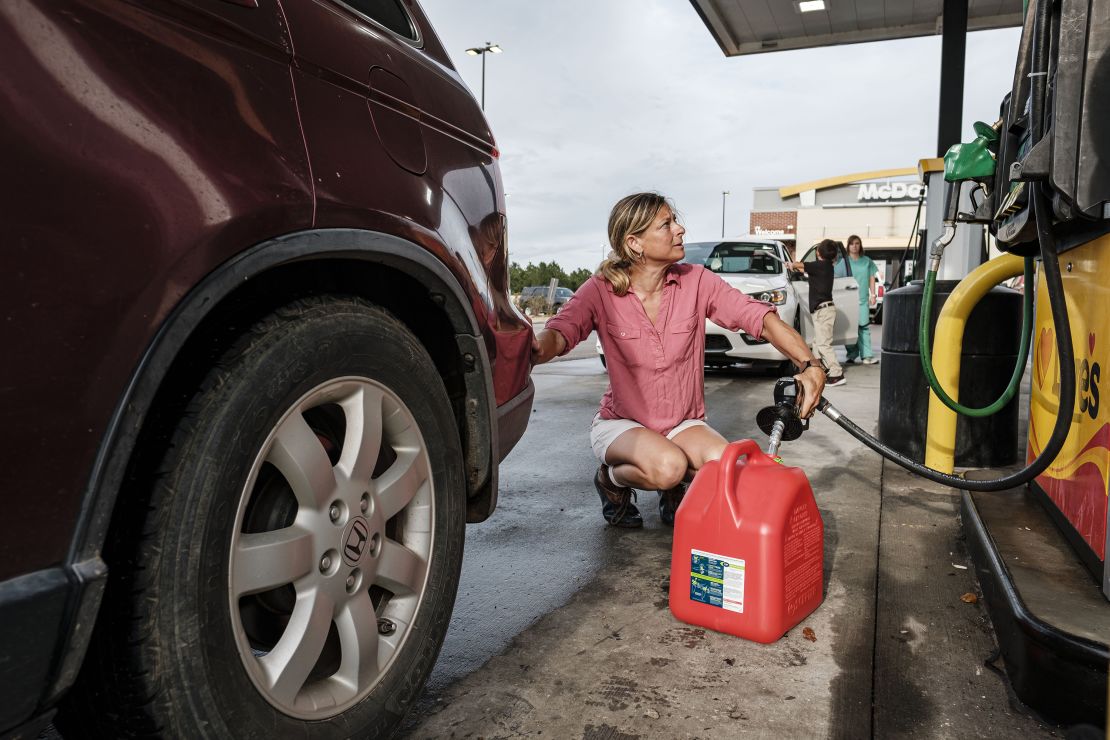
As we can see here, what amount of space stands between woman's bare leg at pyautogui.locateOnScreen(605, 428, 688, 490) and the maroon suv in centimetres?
115

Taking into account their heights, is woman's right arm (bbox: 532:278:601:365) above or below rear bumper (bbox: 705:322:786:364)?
above

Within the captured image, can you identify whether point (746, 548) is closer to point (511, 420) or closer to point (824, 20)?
point (511, 420)

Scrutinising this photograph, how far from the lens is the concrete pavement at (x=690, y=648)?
175 centimetres

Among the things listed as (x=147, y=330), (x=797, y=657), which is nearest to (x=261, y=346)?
(x=147, y=330)

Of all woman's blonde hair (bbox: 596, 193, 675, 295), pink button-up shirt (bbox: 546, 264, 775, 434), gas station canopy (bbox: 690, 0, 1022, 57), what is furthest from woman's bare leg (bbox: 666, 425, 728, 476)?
gas station canopy (bbox: 690, 0, 1022, 57)

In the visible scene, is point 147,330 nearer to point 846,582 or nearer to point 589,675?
point 589,675

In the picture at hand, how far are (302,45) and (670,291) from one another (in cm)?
189

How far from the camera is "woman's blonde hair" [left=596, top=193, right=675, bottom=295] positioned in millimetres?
2929

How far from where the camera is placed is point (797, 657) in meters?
2.05

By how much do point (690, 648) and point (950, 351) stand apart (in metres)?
2.22

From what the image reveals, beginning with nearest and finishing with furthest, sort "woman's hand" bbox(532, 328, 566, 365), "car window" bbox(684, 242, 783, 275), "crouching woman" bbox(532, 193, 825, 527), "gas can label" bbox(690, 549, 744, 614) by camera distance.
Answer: "gas can label" bbox(690, 549, 744, 614) < "woman's hand" bbox(532, 328, 566, 365) < "crouching woman" bbox(532, 193, 825, 527) < "car window" bbox(684, 242, 783, 275)

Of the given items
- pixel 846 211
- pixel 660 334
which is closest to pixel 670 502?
pixel 660 334

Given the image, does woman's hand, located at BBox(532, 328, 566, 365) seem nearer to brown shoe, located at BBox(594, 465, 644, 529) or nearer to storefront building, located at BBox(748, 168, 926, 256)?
brown shoe, located at BBox(594, 465, 644, 529)

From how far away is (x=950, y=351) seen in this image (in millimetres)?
3578
